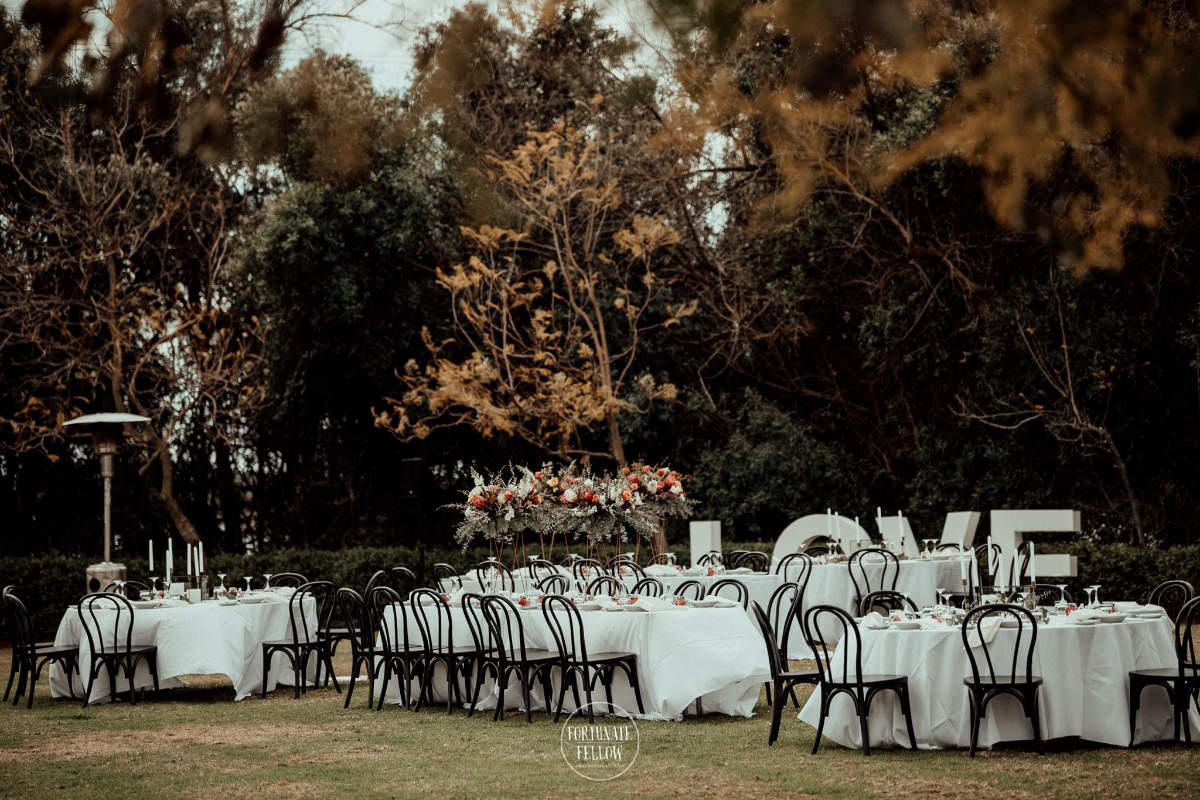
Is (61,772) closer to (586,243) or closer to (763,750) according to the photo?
(763,750)

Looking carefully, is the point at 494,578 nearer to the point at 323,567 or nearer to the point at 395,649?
the point at 395,649

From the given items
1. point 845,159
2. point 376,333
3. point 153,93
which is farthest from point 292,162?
point 153,93

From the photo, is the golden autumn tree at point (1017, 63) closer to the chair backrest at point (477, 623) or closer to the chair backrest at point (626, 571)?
the chair backrest at point (477, 623)

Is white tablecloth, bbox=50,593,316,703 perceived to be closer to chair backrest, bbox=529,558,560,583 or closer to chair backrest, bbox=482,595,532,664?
chair backrest, bbox=482,595,532,664

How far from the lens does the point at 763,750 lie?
21.7 feet

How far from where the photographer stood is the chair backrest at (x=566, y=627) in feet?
25.5

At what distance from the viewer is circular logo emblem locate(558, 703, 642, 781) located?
6.31 meters

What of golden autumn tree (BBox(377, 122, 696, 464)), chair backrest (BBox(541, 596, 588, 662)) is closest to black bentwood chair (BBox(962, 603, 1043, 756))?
chair backrest (BBox(541, 596, 588, 662))

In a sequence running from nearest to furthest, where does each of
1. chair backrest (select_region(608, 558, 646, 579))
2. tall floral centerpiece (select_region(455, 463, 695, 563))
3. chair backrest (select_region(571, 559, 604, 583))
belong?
tall floral centerpiece (select_region(455, 463, 695, 563)) → chair backrest (select_region(571, 559, 604, 583)) → chair backrest (select_region(608, 558, 646, 579))

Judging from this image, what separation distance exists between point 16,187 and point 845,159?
10.0 metres

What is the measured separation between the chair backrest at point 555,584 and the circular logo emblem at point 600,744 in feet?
5.48

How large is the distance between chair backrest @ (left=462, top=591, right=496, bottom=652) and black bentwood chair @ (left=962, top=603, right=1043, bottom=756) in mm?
3104

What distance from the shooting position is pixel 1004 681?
6.27 meters

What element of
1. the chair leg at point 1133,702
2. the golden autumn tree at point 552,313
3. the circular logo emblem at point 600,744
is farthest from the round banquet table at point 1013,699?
the golden autumn tree at point 552,313
